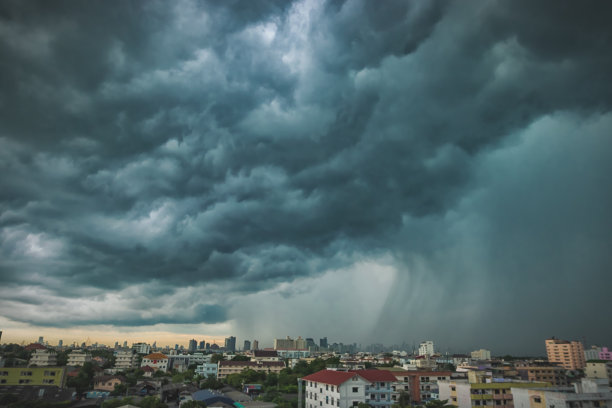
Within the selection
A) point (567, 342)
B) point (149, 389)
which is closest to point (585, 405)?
point (149, 389)

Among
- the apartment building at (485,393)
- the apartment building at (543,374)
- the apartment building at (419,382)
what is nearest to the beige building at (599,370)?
the apartment building at (543,374)

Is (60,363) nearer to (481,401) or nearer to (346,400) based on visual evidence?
(346,400)

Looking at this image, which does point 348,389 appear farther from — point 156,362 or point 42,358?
point 156,362

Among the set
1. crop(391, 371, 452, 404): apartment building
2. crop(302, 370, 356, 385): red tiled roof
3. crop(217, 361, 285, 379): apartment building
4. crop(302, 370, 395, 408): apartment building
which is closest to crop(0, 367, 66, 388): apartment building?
crop(217, 361, 285, 379): apartment building

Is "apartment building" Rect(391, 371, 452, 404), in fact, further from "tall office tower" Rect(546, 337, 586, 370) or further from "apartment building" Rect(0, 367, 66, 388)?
"tall office tower" Rect(546, 337, 586, 370)

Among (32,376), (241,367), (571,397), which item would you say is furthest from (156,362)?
(571,397)
